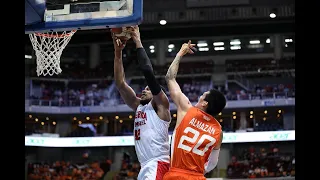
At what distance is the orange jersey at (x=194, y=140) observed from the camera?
445cm

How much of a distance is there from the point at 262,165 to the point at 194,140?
19888mm

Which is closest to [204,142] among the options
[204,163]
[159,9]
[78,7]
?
[204,163]

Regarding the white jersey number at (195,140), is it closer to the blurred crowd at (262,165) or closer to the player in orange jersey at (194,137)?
the player in orange jersey at (194,137)

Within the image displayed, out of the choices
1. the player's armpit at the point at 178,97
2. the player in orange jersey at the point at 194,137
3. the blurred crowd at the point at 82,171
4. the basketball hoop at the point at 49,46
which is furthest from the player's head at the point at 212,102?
the blurred crowd at the point at 82,171

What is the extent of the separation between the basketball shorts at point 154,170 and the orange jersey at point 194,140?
22 cm

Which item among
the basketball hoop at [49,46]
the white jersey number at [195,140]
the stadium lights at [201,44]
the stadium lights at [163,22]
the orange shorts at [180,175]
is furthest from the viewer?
the stadium lights at [201,44]

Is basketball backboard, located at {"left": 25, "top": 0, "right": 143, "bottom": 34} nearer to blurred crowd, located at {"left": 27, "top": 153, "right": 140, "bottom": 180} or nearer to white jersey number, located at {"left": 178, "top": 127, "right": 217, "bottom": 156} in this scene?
white jersey number, located at {"left": 178, "top": 127, "right": 217, "bottom": 156}

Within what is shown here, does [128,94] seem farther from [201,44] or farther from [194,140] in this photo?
[201,44]

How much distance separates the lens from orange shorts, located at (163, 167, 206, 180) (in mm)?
4355

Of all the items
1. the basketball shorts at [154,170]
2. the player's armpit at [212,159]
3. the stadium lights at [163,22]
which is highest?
the stadium lights at [163,22]

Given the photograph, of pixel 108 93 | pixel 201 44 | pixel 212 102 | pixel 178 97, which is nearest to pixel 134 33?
pixel 178 97

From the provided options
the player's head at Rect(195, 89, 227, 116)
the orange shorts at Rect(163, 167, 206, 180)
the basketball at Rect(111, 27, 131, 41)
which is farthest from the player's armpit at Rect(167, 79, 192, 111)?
the basketball at Rect(111, 27, 131, 41)
